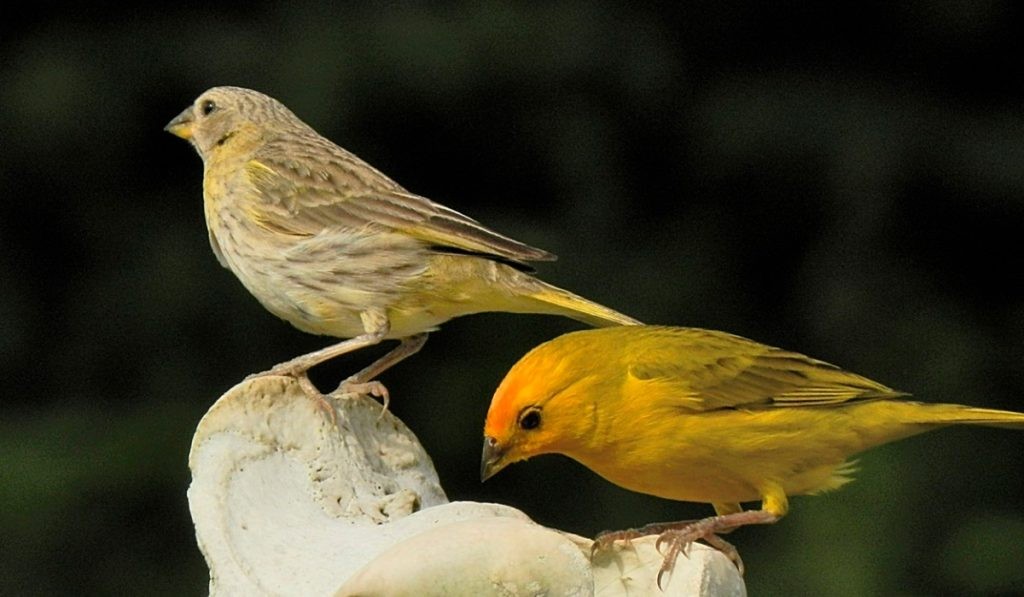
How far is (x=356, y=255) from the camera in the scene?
11.5 feet

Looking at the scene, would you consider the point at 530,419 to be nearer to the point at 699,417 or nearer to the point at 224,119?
the point at 699,417

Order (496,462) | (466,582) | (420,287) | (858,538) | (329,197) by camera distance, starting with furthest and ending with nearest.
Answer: (858,538), (329,197), (420,287), (496,462), (466,582)

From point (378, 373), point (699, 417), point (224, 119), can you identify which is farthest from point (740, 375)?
point (224, 119)

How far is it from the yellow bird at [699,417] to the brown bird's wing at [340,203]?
515 mm

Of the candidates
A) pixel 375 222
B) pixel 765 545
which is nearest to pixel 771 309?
pixel 765 545

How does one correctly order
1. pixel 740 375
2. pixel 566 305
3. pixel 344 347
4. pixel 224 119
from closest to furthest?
pixel 740 375
pixel 344 347
pixel 566 305
pixel 224 119

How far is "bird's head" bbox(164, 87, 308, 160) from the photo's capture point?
12.7ft

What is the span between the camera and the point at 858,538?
443 cm

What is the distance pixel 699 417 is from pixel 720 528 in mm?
353

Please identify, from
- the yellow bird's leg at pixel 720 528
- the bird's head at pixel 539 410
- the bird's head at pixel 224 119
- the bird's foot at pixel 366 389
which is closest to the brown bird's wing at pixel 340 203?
the bird's head at pixel 224 119

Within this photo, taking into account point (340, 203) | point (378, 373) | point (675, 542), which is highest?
point (340, 203)

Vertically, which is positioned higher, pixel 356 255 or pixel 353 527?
pixel 356 255

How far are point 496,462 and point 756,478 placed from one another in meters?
0.45

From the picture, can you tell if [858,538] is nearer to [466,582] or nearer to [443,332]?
[443,332]
